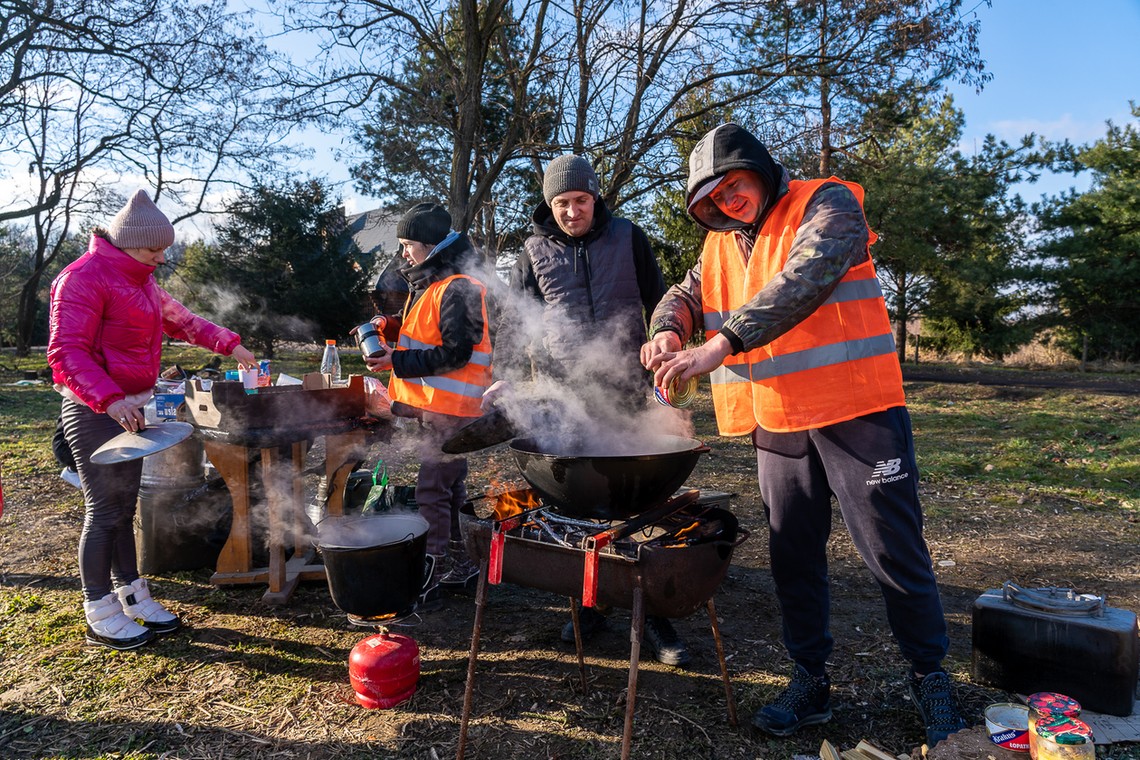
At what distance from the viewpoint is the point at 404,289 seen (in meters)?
4.01

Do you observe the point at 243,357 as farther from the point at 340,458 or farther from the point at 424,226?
the point at 424,226

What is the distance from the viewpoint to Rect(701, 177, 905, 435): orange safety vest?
2.17 m

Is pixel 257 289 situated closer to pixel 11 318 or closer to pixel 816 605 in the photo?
pixel 11 318

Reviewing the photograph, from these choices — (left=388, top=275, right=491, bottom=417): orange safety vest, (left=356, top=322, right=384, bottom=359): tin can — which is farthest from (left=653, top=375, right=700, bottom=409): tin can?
(left=356, top=322, right=384, bottom=359): tin can

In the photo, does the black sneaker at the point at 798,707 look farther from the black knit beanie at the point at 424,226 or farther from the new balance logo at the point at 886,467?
the black knit beanie at the point at 424,226

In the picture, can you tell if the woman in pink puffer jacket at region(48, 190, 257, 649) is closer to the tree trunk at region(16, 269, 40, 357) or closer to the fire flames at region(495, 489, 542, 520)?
the fire flames at region(495, 489, 542, 520)

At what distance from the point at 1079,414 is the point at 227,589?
11.0 m

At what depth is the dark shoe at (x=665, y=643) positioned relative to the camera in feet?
9.51

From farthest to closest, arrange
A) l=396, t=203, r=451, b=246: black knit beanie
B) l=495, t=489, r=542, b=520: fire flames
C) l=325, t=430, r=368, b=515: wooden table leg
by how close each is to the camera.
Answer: l=325, t=430, r=368, b=515: wooden table leg, l=396, t=203, r=451, b=246: black knit beanie, l=495, t=489, r=542, b=520: fire flames

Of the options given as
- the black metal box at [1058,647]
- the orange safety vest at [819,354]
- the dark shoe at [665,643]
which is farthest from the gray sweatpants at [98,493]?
the black metal box at [1058,647]

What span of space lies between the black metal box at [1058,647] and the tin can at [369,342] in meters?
2.93

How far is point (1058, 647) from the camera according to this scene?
2.48 m

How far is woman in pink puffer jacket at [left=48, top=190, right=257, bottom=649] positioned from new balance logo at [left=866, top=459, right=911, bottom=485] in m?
2.96

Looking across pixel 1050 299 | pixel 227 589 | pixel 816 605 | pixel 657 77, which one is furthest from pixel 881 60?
pixel 1050 299
